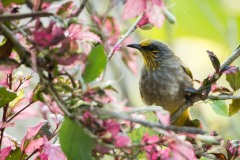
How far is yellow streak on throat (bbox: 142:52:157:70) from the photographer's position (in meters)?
2.85

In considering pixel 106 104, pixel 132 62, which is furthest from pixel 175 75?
pixel 106 104

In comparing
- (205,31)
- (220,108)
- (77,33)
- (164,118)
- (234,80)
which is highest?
(77,33)

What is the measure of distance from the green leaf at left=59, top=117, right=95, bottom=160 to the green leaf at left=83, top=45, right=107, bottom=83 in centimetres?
10

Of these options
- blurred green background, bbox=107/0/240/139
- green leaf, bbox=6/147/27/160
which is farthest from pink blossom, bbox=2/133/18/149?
blurred green background, bbox=107/0/240/139

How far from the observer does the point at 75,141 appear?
43.0 inches

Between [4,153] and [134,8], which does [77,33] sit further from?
[4,153]

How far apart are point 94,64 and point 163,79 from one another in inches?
67.4

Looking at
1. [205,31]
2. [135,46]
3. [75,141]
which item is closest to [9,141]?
[75,141]

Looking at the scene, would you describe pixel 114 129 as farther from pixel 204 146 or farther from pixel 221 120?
pixel 221 120

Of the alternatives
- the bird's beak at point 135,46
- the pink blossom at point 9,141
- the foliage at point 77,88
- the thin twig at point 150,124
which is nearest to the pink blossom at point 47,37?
the foliage at point 77,88

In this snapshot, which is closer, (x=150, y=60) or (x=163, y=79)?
(x=163, y=79)

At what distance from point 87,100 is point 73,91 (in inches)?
1.3

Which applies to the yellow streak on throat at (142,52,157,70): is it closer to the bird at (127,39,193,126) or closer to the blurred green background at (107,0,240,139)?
the bird at (127,39,193,126)

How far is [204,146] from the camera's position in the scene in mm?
1466
